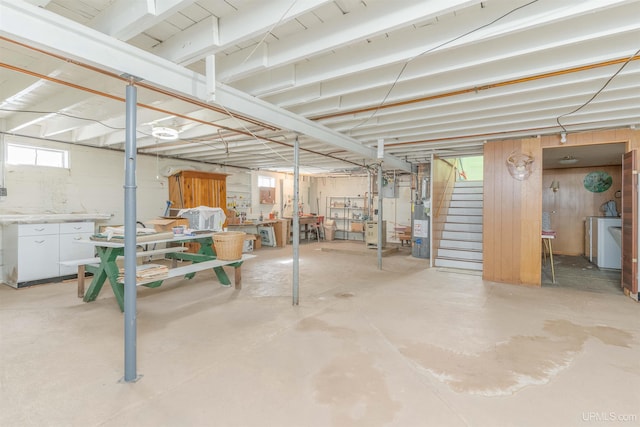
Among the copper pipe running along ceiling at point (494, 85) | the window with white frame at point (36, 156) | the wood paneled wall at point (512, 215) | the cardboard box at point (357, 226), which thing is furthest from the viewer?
the cardboard box at point (357, 226)

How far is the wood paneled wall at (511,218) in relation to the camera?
16.9 feet

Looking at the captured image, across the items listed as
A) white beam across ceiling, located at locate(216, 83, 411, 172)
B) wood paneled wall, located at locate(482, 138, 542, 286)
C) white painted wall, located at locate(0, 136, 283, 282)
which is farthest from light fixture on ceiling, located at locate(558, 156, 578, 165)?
white painted wall, located at locate(0, 136, 283, 282)

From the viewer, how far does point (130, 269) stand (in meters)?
2.24

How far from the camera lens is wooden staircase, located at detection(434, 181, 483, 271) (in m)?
6.50

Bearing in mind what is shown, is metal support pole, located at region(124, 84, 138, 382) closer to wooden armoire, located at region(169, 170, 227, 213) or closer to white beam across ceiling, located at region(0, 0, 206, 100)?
white beam across ceiling, located at region(0, 0, 206, 100)

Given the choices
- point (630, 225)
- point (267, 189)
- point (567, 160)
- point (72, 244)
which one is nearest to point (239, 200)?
point (267, 189)

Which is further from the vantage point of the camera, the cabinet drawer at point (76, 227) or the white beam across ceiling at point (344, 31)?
the cabinet drawer at point (76, 227)

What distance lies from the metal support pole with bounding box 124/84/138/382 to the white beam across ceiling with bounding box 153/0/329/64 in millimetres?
514

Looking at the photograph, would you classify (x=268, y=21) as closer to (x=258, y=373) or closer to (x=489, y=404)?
(x=258, y=373)

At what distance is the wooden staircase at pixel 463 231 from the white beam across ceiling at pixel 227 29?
5.84 metres

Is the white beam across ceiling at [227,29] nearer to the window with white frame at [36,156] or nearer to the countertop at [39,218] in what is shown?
the countertop at [39,218]

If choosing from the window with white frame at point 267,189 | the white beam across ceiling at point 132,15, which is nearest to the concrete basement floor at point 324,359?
the white beam across ceiling at point 132,15

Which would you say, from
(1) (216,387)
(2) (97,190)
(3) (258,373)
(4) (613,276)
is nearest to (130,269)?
(1) (216,387)

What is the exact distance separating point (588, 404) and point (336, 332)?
1.96 meters
